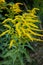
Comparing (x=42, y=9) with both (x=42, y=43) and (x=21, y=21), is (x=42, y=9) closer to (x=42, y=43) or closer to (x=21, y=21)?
(x=42, y=43)

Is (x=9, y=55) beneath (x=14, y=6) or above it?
beneath

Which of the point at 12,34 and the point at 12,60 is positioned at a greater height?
the point at 12,34

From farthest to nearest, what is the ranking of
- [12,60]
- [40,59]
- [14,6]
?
[40,59], [14,6], [12,60]

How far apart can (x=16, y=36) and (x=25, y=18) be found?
32cm

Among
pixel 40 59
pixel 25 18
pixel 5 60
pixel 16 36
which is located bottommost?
pixel 40 59

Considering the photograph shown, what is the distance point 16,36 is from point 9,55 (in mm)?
331

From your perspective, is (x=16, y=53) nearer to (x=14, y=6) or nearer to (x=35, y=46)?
(x=14, y=6)

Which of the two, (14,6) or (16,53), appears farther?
(14,6)

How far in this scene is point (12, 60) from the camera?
334 centimetres

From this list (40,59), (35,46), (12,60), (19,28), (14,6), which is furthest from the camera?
(35,46)

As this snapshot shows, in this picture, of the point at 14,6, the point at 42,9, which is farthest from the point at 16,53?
the point at 42,9

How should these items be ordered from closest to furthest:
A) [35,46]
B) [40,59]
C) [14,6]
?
[14,6] < [40,59] < [35,46]

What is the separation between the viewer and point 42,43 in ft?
14.6

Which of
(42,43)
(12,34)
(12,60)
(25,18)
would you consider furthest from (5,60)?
(42,43)
